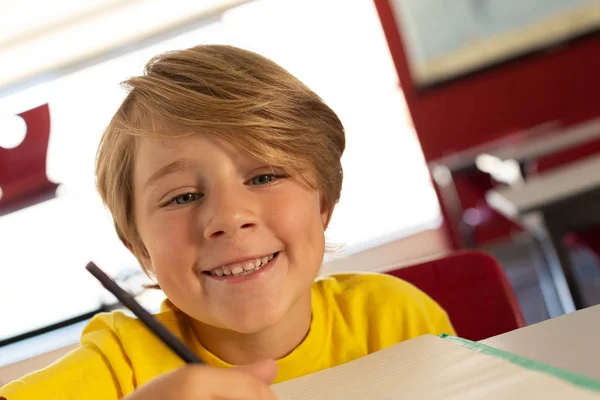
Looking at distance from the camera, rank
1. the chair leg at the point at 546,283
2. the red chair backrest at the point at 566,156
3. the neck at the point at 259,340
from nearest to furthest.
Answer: the neck at the point at 259,340 < the chair leg at the point at 546,283 < the red chair backrest at the point at 566,156

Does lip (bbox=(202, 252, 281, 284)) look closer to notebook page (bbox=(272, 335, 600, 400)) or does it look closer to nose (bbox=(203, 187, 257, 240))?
nose (bbox=(203, 187, 257, 240))

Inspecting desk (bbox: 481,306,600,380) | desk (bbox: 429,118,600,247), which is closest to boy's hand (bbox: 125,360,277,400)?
desk (bbox: 481,306,600,380)

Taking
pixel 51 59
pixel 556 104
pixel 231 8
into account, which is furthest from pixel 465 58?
pixel 51 59

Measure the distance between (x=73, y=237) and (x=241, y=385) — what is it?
472 cm

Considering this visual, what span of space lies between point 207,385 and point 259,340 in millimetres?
393

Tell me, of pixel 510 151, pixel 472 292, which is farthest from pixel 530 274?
pixel 472 292

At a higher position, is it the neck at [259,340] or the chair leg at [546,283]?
the neck at [259,340]

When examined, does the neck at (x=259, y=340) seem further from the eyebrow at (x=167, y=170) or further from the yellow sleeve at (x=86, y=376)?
the eyebrow at (x=167, y=170)

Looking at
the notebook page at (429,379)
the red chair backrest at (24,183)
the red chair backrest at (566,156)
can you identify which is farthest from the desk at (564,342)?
the red chair backrest at (566,156)

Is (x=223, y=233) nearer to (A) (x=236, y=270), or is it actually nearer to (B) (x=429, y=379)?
(A) (x=236, y=270)

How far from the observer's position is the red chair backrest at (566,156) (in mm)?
5234

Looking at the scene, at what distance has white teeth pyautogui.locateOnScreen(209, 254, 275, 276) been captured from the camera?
2.79 ft

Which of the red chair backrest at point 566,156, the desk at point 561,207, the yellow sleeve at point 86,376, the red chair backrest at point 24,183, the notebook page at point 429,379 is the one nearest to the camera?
the notebook page at point 429,379

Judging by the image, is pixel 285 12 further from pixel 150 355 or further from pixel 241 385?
pixel 241 385
